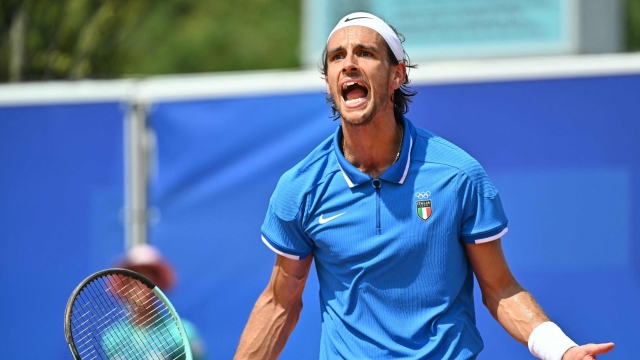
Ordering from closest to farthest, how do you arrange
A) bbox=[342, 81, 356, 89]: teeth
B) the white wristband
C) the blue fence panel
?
the white wristband → bbox=[342, 81, 356, 89]: teeth → the blue fence panel

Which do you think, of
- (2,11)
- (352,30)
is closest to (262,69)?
(2,11)

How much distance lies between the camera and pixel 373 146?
11.4 ft

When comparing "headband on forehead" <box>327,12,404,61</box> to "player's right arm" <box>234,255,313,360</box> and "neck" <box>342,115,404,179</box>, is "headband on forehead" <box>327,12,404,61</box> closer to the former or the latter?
"neck" <box>342,115,404,179</box>

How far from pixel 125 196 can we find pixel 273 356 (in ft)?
10.4

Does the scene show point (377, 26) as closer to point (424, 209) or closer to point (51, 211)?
point (424, 209)

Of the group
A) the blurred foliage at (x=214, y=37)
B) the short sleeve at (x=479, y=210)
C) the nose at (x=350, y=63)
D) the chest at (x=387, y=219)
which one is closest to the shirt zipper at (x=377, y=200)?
the chest at (x=387, y=219)

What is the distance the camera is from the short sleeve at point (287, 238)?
350 cm

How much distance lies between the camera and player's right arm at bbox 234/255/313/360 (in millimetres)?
3580

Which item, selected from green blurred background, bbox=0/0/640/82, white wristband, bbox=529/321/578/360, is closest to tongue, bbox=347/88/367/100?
white wristband, bbox=529/321/578/360

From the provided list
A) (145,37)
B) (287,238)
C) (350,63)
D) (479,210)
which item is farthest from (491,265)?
(145,37)

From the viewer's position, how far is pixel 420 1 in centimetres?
626

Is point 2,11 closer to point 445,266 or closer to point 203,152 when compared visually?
point 203,152

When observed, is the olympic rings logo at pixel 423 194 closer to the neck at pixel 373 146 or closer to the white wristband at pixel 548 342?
the neck at pixel 373 146

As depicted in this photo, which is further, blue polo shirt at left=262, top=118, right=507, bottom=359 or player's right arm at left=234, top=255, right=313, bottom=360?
player's right arm at left=234, top=255, right=313, bottom=360
